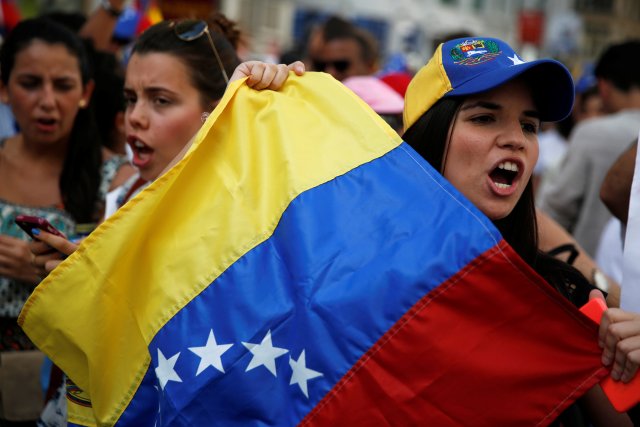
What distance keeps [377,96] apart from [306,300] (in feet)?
10.00

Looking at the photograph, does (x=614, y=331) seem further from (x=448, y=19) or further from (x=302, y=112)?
(x=448, y=19)

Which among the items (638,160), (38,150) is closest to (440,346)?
(638,160)

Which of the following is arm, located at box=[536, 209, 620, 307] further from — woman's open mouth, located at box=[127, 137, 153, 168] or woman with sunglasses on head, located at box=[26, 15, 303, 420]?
woman's open mouth, located at box=[127, 137, 153, 168]

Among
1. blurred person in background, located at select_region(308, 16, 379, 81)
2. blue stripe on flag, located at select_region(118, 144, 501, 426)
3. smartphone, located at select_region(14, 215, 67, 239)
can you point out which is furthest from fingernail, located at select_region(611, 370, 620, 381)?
blurred person in background, located at select_region(308, 16, 379, 81)

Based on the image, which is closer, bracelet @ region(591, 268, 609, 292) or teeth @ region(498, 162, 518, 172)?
teeth @ region(498, 162, 518, 172)

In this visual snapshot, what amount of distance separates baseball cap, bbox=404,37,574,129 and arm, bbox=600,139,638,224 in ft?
1.95

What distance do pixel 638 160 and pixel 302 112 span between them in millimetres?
970

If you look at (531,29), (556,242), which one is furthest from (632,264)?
(531,29)

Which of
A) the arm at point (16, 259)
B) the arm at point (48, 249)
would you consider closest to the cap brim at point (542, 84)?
the arm at point (48, 249)

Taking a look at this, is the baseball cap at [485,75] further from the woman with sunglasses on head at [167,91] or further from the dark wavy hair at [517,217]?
the woman with sunglasses on head at [167,91]

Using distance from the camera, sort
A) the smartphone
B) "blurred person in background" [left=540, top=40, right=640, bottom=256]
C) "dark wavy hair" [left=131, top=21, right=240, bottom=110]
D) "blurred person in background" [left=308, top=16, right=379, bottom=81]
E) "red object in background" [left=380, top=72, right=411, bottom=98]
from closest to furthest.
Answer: the smartphone, "dark wavy hair" [left=131, top=21, right=240, bottom=110], "blurred person in background" [left=540, top=40, right=640, bottom=256], "red object in background" [left=380, top=72, right=411, bottom=98], "blurred person in background" [left=308, top=16, right=379, bottom=81]

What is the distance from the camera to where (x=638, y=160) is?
98.4 inches

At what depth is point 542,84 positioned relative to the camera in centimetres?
248

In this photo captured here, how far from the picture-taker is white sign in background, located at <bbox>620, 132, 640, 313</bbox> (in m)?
2.33
